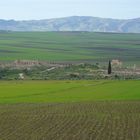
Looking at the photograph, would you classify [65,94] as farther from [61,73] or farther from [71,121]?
[61,73]

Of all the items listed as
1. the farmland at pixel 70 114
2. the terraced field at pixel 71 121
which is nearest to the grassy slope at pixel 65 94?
the farmland at pixel 70 114

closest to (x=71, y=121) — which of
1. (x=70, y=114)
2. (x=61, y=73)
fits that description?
(x=70, y=114)

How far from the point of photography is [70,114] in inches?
1489

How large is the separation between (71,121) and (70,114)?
4033mm

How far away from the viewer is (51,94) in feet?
185

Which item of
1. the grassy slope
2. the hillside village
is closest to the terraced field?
the grassy slope

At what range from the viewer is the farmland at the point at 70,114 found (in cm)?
2862

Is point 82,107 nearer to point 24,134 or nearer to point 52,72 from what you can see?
point 24,134

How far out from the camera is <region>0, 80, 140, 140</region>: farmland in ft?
93.9

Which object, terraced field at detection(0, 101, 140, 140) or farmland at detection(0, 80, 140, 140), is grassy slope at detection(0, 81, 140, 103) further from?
terraced field at detection(0, 101, 140, 140)

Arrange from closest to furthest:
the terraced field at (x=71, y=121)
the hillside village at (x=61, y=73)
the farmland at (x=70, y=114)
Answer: the terraced field at (x=71, y=121)
the farmland at (x=70, y=114)
the hillside village at (x=61, y=73)

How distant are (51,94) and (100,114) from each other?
18943mm

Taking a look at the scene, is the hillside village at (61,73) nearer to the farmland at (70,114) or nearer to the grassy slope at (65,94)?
the grassy slope at (65,94)

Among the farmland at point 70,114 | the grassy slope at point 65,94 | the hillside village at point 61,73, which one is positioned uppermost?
the farmland at point 70,114
